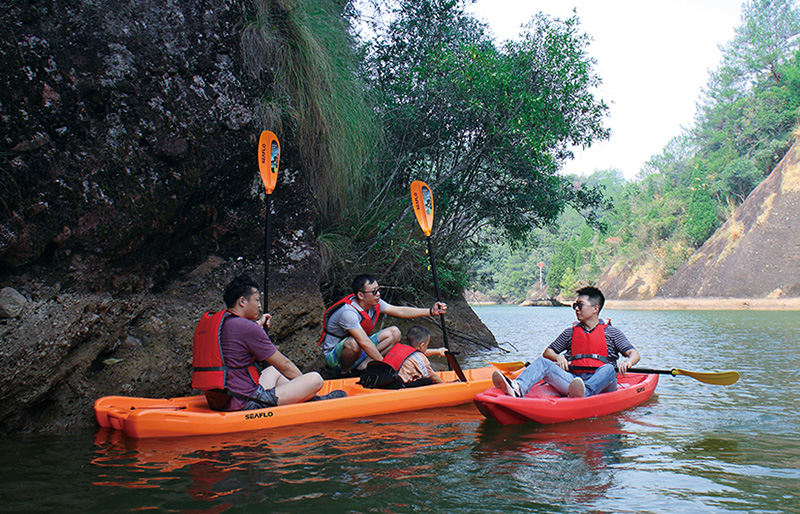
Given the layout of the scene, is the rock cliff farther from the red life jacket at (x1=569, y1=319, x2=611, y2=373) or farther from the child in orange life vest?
the red life jacket at (x1=569, y1=319, x2=611, y2=373)

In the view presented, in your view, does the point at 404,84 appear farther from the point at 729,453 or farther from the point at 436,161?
the point at 729,453

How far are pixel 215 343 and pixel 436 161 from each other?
6.39m

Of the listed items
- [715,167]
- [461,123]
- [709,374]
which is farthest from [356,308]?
[715,167]

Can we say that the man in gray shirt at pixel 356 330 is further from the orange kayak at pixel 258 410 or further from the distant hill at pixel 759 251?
the distant hill at pixel 759 251

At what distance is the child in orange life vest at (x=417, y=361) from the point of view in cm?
545

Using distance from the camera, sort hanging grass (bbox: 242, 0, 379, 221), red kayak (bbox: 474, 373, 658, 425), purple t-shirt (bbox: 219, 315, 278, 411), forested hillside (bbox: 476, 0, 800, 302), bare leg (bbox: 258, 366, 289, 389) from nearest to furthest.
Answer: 1. purple t-shirt (bbox: 219, 315, 278, 411)
2. red kayak (bbox: 474, 373, 658, 425)
3. bare leg (bbox: 258, 366, 289, 389)
4. hanging grass (bbox: 242, 0, 379, 221)
5. forested hillside (bbox: 476, 0, 800, 302)

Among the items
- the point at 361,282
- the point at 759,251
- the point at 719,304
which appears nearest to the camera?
the point at 361,282

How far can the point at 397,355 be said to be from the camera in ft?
17.9

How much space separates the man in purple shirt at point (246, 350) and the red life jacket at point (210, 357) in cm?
4

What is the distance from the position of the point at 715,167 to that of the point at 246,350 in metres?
41.1

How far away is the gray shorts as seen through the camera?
4473mm

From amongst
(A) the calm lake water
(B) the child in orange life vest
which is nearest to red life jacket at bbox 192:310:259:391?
(A) the calm lake water

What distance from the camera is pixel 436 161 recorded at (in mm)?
9812

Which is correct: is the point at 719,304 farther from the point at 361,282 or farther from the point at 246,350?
the point at 246,350
